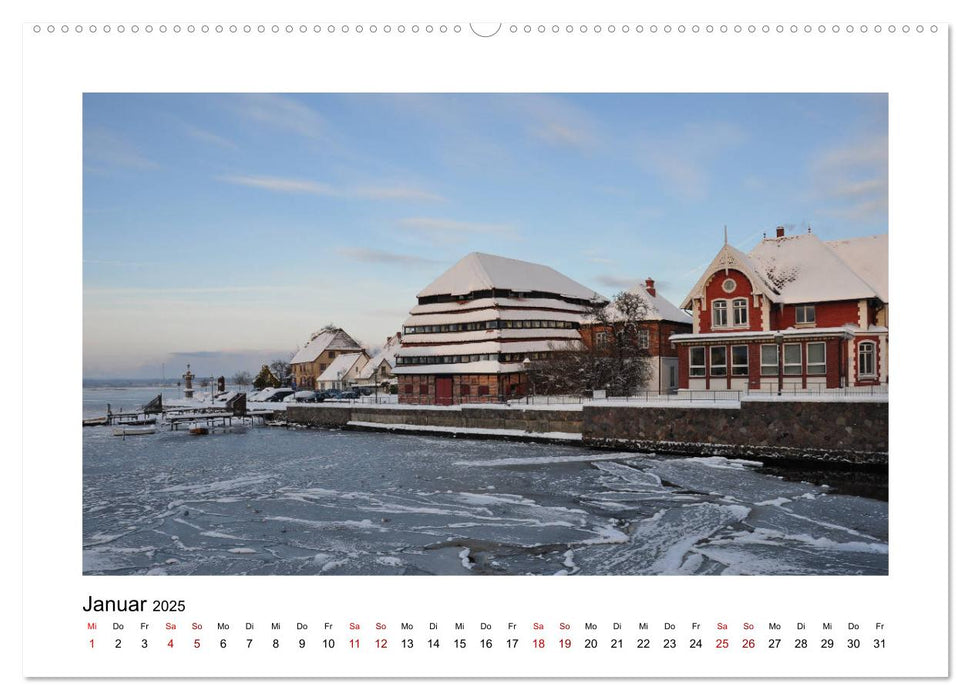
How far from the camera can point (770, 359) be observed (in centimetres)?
1881

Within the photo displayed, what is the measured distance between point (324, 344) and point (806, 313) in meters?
39.3

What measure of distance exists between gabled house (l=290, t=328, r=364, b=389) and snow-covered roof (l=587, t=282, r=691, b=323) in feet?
90.2

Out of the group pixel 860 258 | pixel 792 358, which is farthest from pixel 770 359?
pixel 860 258

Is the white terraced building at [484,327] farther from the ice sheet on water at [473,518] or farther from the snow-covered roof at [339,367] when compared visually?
the snow-covered roof at [339,367]

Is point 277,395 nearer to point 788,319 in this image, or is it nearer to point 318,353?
point 318,353

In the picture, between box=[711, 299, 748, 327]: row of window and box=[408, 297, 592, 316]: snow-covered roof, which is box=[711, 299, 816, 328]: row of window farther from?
box=[408, 297, 592, 316]: snow-covered roof

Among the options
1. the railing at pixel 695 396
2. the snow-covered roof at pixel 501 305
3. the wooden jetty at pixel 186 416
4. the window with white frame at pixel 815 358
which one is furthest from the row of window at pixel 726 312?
the wooden jetty at pixel 186 416

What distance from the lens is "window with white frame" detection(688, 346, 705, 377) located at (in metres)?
20.1
